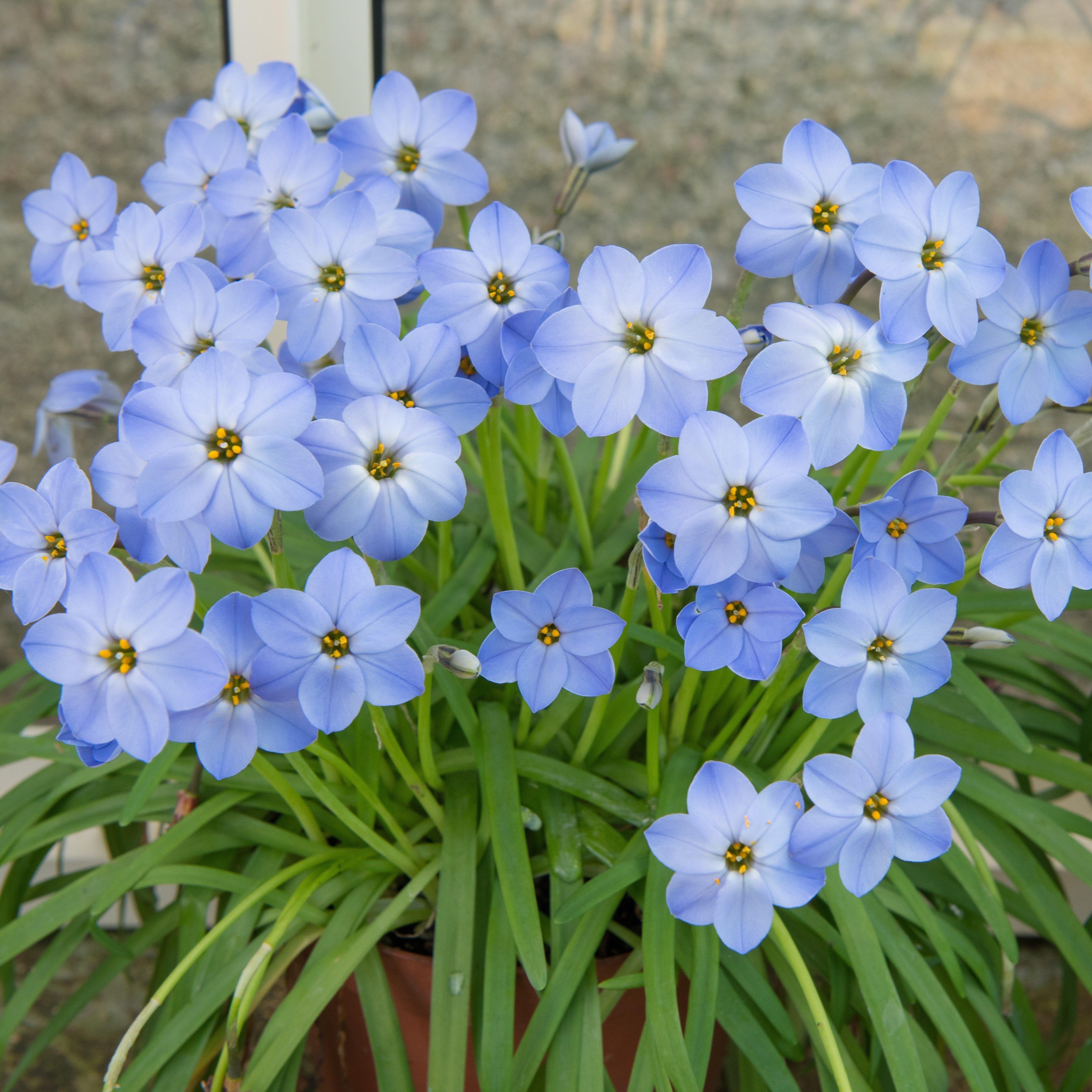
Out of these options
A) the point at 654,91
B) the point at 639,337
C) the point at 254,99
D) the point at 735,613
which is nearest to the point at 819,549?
the point at 735,613

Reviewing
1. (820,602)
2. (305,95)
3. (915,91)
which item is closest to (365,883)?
(820,602)

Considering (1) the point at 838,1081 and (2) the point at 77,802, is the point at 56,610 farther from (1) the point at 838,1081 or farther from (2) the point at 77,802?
(1) the point at 838,1081

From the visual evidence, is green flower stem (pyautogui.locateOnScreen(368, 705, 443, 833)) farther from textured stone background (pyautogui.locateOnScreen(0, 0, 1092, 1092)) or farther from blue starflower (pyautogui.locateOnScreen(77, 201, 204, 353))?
textured stone background (pyautogui.locateOnScreen(0, 0, 1092, 1092))

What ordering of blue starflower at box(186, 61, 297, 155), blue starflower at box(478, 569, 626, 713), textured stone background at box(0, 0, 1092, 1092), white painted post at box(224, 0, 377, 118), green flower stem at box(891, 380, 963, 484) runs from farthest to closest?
textured stone background at box(0, 0, 1092, 1092) < white painted post at box(224, 0, 377, 118) < blue starflower at box(186, 61, 297, 155) < green flower stem at box(891, 380, 963, 484) < blue starflower at box(478, 569, 626, 713)

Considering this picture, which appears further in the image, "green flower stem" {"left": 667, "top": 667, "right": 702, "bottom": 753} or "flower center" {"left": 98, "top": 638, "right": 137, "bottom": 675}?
"green flower stem" {"left": 667, "top": 667, "right": 702, "bottom": 753}

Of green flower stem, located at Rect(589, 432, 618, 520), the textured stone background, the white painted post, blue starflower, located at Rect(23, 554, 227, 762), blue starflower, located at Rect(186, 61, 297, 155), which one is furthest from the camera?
the textured stone background

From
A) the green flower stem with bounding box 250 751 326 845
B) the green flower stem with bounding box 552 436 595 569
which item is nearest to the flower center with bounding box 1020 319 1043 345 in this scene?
the green flower stem with bounding box 552 436 595 569

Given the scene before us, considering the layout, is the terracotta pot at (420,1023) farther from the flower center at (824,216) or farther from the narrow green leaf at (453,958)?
the flower center at (824,216)
